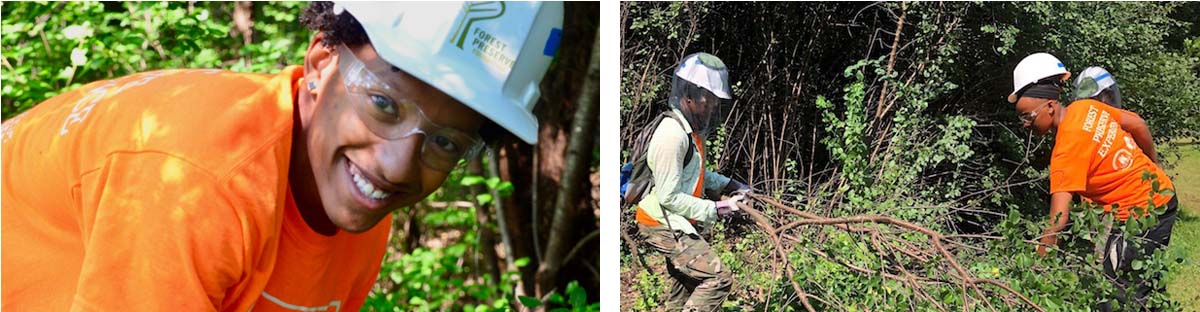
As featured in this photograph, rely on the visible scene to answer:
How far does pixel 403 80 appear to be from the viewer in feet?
9.11

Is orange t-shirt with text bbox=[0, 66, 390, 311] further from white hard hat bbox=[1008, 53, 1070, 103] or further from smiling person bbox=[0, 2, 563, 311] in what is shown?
white hard hat bbox=[1008, 53, 1070, 103]

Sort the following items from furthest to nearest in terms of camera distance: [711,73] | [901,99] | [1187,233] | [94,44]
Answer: [94,44], [711,73], [901,99], [1187,233]

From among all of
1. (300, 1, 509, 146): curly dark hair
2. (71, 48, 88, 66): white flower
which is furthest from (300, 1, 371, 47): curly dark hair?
(71, 48, 88, 66): white flower

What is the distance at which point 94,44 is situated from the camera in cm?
450

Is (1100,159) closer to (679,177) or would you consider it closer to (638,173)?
(679,177)

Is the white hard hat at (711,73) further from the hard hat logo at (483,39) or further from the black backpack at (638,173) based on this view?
the hard hat logo at (483,39)

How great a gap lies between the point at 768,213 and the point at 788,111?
378 mm

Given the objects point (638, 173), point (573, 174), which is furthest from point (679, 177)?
point (573, 174)

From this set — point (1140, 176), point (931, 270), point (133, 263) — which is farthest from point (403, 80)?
point (1140, 176)

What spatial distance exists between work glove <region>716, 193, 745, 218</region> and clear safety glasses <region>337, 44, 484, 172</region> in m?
1.26

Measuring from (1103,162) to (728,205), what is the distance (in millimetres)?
1246

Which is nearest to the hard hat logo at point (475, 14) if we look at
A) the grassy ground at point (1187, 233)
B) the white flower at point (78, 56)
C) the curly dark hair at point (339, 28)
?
the curly dark hair at point (339, 28)

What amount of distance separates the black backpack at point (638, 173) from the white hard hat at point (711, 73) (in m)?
0.21

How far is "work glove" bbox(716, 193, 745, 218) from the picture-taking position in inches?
146
